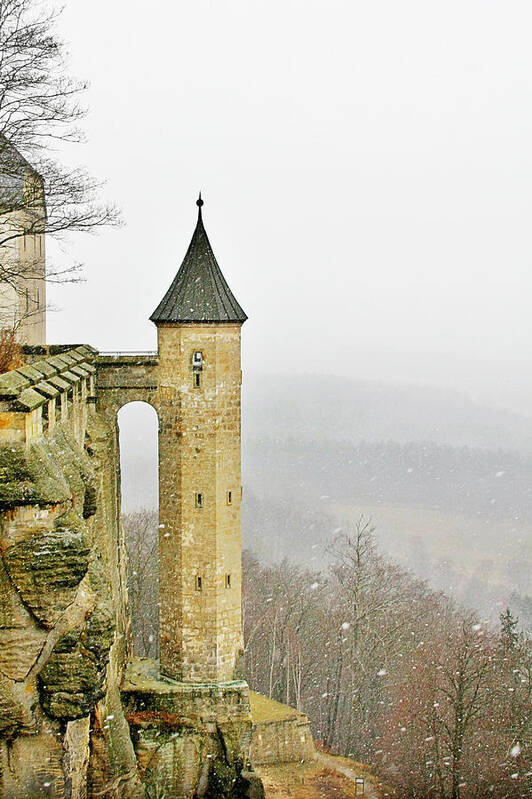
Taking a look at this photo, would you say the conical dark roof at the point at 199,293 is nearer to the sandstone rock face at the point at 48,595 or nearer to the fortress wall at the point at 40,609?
the sandstone rock face at the point at 48,595

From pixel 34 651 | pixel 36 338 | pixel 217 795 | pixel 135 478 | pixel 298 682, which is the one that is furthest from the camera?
pixel 135 478

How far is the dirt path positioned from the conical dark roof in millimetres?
13144

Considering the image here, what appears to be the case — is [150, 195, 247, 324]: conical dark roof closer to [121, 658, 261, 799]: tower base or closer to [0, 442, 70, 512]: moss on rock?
[121, 658, 261, 799]: tower base

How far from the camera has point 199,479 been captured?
21281 mm

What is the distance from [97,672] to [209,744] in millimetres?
12040

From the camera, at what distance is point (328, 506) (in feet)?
303

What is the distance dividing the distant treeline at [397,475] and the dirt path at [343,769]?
65.9 meters

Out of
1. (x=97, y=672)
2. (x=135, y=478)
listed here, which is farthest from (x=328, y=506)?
(x=97, y=672)

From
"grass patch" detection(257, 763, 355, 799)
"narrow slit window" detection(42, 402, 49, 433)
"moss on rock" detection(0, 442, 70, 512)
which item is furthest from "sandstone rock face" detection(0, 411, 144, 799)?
"grass patch" detection(257, 763, 355, 799)

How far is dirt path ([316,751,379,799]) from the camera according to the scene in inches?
1036

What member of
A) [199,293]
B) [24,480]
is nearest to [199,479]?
[199,293]

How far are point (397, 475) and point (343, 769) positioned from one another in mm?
75183

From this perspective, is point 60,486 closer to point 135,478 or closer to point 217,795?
point 217,795

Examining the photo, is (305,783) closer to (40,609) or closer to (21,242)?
(21,242)
